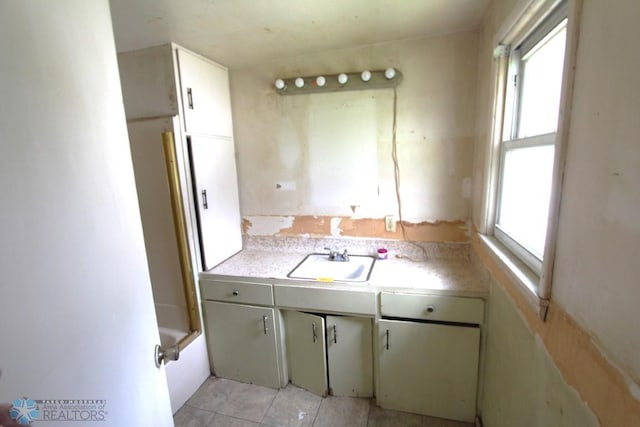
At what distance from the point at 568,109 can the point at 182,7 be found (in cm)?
155

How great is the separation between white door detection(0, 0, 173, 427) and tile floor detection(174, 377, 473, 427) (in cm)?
109

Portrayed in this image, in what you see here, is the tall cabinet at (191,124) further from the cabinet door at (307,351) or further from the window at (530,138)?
the window at (530,138)

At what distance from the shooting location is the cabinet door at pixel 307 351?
Answer: 177cm

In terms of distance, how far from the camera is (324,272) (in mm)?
2031

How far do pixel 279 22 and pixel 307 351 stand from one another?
6.14 ft

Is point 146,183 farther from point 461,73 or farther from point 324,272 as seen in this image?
point 461,73

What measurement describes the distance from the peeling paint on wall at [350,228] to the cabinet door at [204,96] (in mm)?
732

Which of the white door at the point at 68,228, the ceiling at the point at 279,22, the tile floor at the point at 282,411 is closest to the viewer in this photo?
the white door at the point at 68,228

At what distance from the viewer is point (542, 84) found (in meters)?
1.14

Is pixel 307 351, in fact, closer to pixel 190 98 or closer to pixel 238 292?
pixel 238 292

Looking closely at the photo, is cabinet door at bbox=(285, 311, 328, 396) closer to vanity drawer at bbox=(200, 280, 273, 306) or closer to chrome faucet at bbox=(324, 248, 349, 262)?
vanity drawer at bbox=(200, 280, 273, 306)

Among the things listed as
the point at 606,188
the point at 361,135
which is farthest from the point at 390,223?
the point at 606,188

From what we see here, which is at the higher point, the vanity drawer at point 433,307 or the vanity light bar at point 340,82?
the vanity light bar at point 340,82

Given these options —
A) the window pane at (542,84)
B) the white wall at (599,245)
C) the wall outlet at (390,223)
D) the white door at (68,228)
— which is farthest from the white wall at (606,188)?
the wall outlet at (390,223)
